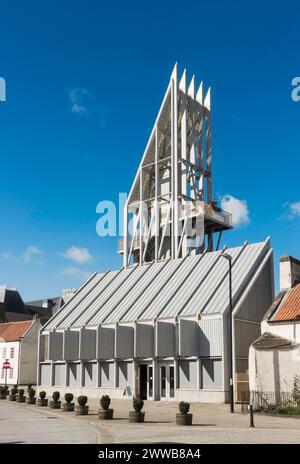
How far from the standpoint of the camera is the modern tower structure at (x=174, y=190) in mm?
58656

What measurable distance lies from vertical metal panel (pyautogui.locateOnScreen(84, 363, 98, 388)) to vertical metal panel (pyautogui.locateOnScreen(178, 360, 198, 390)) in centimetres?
893

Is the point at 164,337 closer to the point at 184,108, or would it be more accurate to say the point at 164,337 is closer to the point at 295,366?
A: the point at 295,366

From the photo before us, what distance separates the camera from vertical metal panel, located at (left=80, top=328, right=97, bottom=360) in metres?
44.2

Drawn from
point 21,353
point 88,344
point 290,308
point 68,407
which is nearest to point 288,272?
point 290,308

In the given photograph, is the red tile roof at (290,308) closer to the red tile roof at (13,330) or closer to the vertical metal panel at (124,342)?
the vertical metal panel at (124,342)

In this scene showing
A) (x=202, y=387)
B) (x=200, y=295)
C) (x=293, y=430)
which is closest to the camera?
(x=293, y=430)

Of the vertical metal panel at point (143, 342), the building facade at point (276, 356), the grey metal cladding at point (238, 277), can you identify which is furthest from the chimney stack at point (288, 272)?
the vertical metal panel at point (143, 342)

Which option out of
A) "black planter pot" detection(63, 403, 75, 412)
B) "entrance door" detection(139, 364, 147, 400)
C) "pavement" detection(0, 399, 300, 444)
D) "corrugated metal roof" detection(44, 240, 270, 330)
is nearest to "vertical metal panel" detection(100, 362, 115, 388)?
"entrance door" detection(139, 364, 147, 400)

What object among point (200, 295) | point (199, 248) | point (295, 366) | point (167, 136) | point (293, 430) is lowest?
point (293, 430)

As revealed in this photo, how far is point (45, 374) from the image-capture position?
50250 mm

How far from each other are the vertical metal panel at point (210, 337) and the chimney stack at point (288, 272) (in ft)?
17.2

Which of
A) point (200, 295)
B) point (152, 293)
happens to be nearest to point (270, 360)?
point (200, 295)

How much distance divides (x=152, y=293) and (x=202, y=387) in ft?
36.0
